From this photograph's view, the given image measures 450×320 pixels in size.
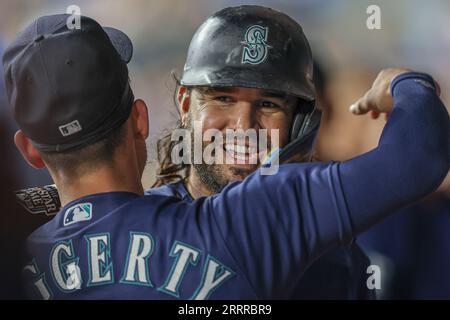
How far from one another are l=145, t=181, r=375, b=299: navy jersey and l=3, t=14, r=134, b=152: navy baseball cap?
48 cm

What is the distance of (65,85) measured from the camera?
5.23 ft

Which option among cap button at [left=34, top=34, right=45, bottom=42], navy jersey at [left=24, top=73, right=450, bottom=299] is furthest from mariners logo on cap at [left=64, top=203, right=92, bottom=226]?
cap button at [left=34, top=34, right=45, bottom=42]

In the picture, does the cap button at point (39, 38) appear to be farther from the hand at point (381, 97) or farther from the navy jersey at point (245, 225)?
the hand at point (381, 97)

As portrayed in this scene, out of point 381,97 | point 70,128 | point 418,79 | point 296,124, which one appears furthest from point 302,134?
point 70,128

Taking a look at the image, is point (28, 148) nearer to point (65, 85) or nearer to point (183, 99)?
point (65, 85)

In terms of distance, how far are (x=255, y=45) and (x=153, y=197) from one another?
1.90 feet

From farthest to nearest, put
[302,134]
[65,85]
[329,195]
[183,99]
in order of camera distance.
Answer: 1. [183,99]
2. [302,134]
3. [65,85]
4. [329,195]

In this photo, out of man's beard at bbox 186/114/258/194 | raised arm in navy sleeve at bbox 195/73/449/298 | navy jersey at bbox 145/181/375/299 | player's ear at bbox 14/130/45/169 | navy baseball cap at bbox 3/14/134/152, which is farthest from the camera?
man's beard at bbox 186/114/258/194

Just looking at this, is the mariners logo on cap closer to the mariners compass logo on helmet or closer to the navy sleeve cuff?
the mariners compass logo on helmet

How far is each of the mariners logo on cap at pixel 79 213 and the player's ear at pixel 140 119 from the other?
23cm

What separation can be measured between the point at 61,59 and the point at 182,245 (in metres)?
0.51

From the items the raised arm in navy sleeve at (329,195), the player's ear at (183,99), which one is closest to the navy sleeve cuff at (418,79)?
the raised arm in navy sleeve at (329,195)

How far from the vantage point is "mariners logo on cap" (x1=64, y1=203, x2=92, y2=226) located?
5.41 ft
